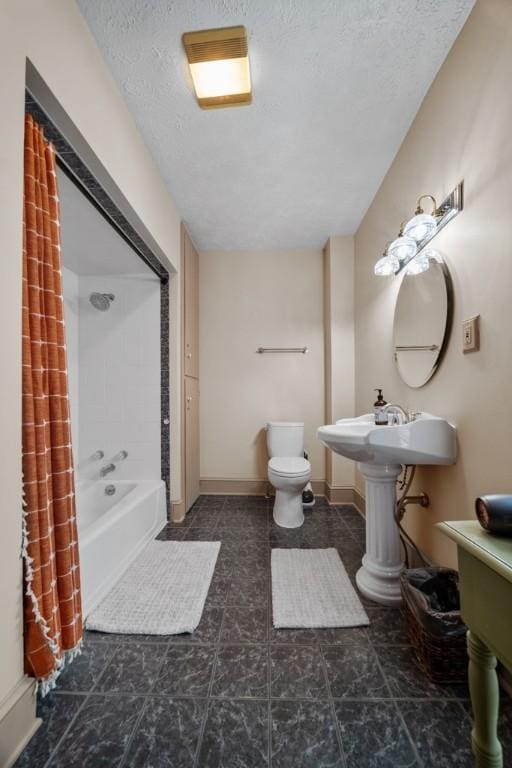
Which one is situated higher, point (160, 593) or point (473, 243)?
point (473, 243)

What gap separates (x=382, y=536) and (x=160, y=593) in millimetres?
1132

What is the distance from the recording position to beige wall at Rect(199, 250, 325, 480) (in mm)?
→ 3002

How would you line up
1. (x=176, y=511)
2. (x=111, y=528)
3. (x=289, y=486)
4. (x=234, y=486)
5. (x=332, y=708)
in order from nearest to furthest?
(x=332, y=708) → (x=111, y=528) → (x=289, y=486) → (x=176, y=511) → (x=234, y=486)

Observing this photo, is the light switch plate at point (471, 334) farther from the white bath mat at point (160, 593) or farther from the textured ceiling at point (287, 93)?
the white bath mat at point (160, 593)

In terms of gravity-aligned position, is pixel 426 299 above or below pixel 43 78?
below

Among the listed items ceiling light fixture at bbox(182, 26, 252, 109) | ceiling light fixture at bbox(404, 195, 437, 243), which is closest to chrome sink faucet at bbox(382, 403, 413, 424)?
ceiling light fixture at bbox(404, 195, 437, 243)

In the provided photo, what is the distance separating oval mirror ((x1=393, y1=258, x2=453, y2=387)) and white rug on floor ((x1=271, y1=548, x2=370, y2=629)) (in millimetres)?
1109

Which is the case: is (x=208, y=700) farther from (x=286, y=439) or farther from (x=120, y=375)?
(x=120, y=375)

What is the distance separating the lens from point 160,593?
153 cm

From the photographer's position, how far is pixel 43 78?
3.20 feet

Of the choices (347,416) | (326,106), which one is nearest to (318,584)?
(347,416)

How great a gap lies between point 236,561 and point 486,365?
163 cm

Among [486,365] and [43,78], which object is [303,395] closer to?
[486,365]

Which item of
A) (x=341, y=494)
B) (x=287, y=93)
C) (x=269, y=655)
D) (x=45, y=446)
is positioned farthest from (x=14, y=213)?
(x=341, y=494)
